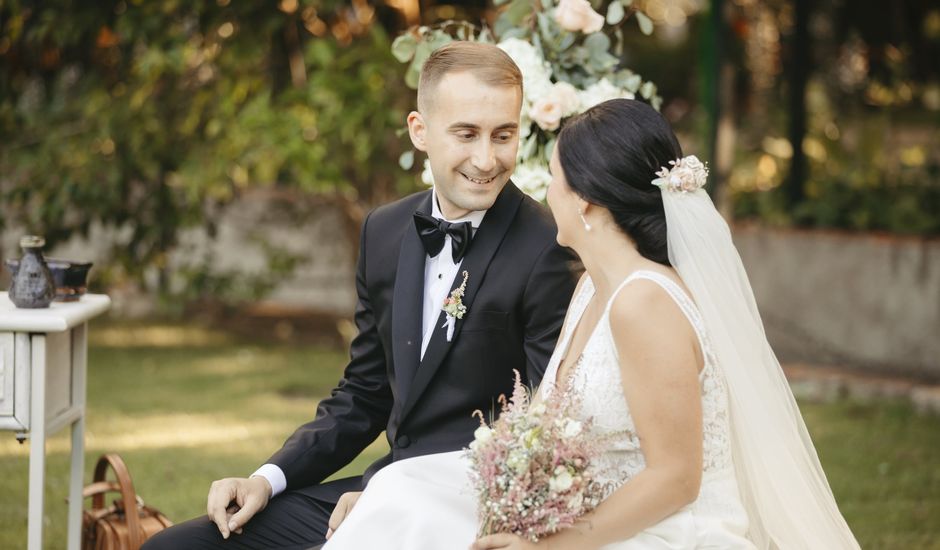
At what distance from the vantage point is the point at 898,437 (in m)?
6.86

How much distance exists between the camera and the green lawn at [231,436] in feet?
17.9

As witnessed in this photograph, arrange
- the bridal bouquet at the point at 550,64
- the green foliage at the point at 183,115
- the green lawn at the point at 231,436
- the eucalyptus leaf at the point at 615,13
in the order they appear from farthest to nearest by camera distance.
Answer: the green foliage at the point at 183,115, the green lawn at the point at 231,436, the eucalyptus leaf at the point at 615,13, the bridal bouquet at the point at 550,64

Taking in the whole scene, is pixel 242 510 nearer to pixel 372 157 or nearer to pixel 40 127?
pixel 372 157

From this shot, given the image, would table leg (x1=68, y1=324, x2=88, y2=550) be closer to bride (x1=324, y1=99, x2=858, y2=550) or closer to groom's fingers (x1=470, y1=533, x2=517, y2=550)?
bride (x1=324, y1=99, x2=858, y2=550)

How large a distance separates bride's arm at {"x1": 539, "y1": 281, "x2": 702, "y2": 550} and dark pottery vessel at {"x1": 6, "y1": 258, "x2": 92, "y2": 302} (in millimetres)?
1975

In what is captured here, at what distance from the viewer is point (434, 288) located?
318cm

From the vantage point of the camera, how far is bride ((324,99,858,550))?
2445mm

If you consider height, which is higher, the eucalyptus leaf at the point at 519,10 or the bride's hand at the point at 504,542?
the eucalyptus leaf at the point at 519,10

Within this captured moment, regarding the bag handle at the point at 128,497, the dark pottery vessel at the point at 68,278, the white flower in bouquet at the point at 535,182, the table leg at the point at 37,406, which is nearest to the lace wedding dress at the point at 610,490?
the bag handle at the point at 128,497

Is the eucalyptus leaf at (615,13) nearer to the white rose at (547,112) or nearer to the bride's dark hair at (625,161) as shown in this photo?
the white rose at (547,112)

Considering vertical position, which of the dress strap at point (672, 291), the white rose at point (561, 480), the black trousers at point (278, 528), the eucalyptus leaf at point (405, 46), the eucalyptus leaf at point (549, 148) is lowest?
the black trousers at point (278, 528)

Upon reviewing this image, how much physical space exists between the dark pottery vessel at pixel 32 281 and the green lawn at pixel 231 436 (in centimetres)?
179

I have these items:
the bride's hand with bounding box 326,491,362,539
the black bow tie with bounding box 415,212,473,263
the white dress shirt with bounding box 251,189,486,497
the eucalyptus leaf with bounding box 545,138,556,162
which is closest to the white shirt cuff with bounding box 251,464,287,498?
the white dress shirt with bounding box 251,189,486,497

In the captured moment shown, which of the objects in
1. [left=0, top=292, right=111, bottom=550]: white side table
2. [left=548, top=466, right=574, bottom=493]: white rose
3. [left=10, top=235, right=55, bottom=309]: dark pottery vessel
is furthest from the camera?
[left=10, top=235, right=55, bottom=309]: dark pottery vessel
